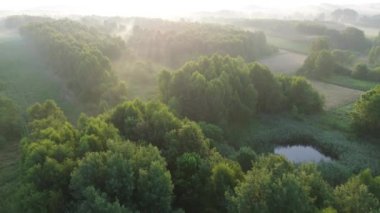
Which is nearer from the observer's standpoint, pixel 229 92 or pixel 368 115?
pixel 368 115

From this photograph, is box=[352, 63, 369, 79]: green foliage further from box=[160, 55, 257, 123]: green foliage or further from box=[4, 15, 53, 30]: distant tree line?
box=[4, 15, 53, 30]: distant tree line

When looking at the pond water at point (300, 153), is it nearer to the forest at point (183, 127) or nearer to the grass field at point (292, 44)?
the forest at point (183, 127)

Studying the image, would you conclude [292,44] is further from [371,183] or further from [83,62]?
[371,183]

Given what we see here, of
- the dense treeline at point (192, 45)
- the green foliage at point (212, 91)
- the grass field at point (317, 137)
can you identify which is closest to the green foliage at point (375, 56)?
the dense treeline at point (192, 45)

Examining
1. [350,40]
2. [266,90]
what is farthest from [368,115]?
[350,40]

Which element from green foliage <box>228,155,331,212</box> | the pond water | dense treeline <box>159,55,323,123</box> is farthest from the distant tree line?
green foliage <box>228,155,331,212</box>

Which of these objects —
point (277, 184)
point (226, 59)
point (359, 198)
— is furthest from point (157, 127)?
point (226, 59)
